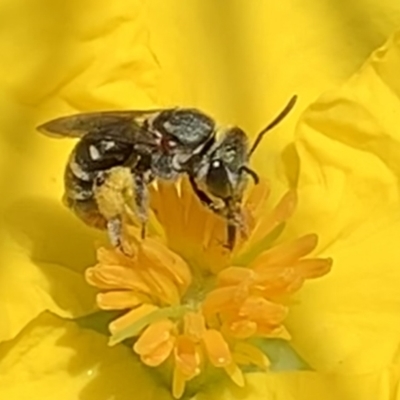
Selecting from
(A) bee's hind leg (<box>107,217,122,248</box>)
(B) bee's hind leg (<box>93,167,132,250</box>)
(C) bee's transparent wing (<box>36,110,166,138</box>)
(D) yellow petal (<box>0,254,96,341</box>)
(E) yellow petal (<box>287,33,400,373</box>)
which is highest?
(C) bee's transparent wing (<box>36,110,166,138</box>)

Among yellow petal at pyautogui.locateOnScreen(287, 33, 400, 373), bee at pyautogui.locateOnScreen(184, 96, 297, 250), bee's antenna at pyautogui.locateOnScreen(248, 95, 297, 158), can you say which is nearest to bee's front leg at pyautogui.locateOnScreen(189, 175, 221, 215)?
bee at pyautogui.locateOnScreen(184, 96, 297, 250)

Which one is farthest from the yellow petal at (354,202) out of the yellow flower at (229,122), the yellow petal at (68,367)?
the yellow petal at (68,367)

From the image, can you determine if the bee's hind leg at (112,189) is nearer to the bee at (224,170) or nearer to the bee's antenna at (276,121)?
the bee at (224,170)

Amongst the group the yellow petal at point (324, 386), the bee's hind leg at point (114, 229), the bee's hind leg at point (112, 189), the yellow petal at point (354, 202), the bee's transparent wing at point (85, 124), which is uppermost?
the bee's transparent wing at point (85, 124)

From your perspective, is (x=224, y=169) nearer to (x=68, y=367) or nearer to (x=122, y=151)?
(x=122, y=151)

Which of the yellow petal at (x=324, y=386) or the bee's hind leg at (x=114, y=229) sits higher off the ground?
the bee's hind leg at (x=114, y=229)

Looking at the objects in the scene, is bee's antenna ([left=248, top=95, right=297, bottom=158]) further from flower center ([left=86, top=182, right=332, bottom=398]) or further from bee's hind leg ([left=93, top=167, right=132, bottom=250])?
bee's hind leg ([left=93, top=167, right=132, bottom=250])

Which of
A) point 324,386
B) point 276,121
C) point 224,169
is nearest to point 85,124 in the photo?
point 224,169

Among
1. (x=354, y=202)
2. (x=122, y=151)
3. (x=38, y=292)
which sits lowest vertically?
(x=354, y=202)
